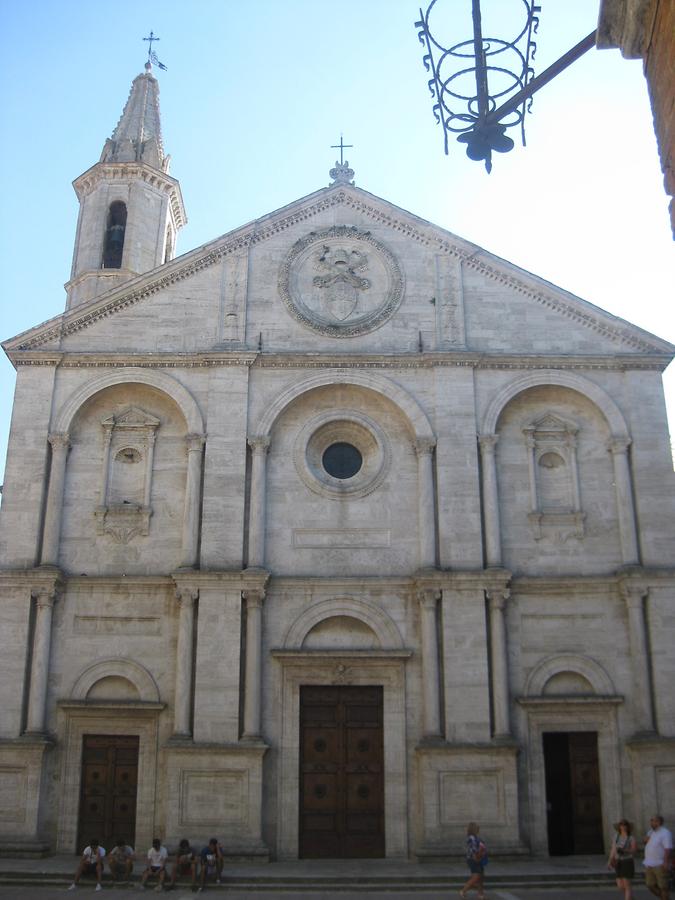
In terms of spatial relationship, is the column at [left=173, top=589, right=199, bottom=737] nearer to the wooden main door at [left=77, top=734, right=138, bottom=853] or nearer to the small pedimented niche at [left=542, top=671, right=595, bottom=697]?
the wooden main door at [left=77, top=734, right=138, bottom=853]

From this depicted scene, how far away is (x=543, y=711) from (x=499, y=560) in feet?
10.9

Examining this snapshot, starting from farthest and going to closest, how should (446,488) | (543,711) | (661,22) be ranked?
(446,488) < (543,711) < (661,22)

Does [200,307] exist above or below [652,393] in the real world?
above

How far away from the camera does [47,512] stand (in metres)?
22.1

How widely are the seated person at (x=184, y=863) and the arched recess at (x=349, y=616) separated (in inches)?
186

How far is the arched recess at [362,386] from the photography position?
2267 cm

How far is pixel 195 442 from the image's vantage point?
73.8 ft

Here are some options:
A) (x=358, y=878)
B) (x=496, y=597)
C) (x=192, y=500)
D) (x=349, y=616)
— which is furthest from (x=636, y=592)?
(x=192, y=500)

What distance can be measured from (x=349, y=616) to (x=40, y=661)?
6716mm

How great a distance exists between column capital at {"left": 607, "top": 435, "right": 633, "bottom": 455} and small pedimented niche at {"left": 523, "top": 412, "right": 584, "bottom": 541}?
86 cm

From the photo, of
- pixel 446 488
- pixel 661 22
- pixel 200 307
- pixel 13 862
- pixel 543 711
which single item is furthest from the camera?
pixel 200 307

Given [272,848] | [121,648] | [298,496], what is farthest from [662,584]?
[121,648]

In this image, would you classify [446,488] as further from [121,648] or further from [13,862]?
[13,862]

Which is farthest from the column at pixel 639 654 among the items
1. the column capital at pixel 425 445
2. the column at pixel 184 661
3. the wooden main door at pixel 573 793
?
the column at pixel 184 661
